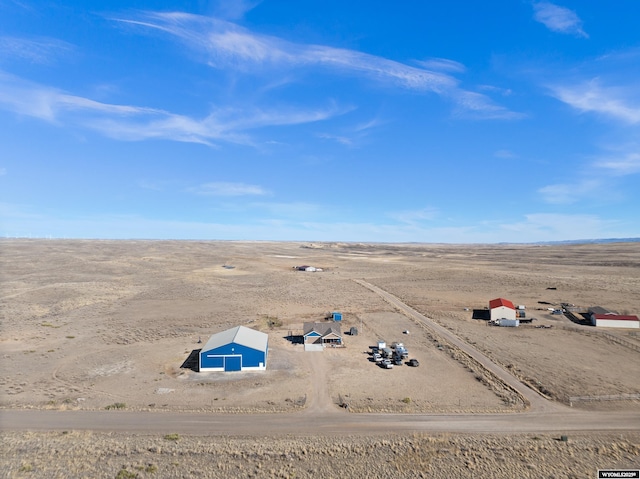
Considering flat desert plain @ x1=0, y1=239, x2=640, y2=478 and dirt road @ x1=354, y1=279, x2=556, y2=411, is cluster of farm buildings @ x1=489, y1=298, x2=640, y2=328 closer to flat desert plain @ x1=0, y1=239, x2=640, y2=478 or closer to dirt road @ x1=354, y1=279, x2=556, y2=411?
flat desert plain @ x1=0, y1=239, x2=640, y2=478

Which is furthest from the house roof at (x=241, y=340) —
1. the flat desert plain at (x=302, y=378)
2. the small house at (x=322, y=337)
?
the small house at (x=322, y=337)

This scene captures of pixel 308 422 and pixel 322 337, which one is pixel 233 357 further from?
pixel 308 422

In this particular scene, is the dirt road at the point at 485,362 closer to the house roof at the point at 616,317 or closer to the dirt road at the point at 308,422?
the dirt road at the point at 308,422

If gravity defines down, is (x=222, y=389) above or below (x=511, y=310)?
below

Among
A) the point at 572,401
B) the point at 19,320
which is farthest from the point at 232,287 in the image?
the point at 572,401

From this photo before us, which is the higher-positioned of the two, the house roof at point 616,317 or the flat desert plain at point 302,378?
the house roof at point 616,317

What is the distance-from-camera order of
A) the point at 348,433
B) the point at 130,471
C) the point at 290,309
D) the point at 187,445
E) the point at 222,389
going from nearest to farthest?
1. the point at 130,471
2. the point at 187,445
3. the point at 348,433
4. the point at 222,389
5. the point at 290,309

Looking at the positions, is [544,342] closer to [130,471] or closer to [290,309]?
[290,309]
